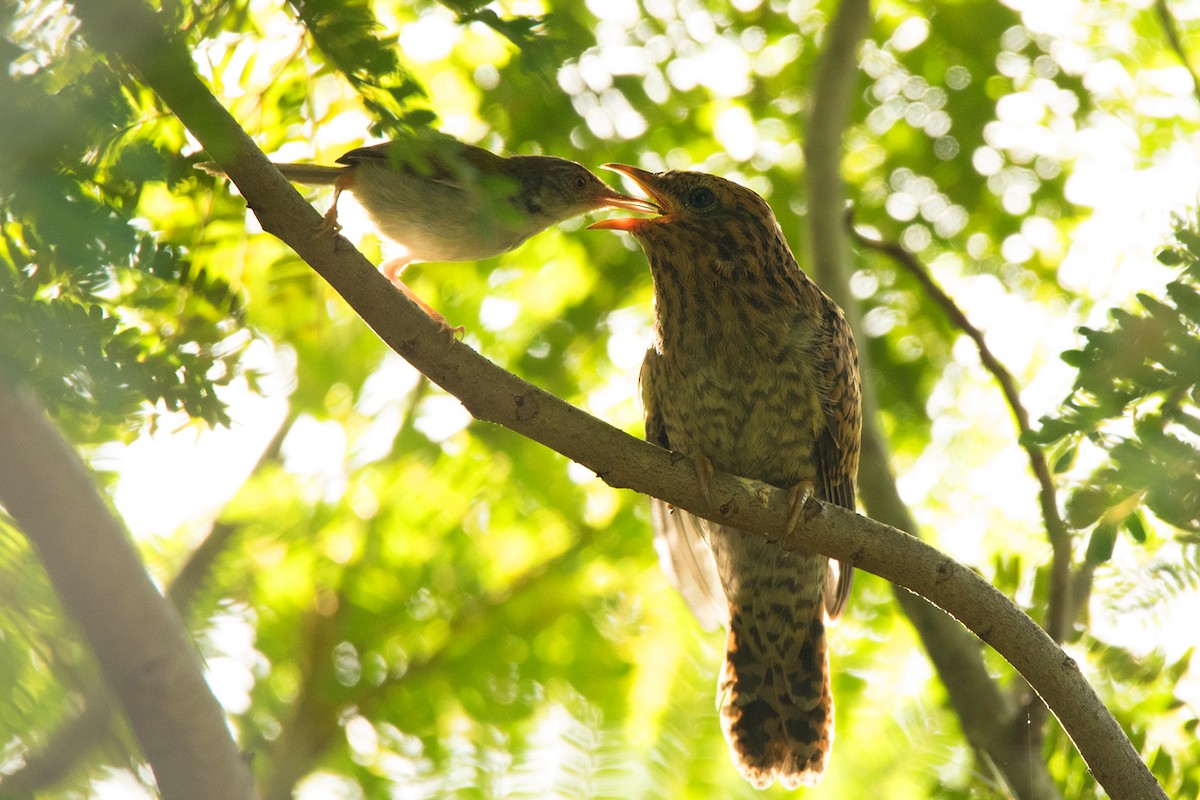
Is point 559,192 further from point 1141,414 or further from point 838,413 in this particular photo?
point 1141,414

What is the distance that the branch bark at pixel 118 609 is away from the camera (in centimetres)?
249

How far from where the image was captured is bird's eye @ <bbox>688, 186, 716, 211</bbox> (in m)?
4.13

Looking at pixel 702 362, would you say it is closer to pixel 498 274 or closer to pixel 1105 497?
pixel 498 274

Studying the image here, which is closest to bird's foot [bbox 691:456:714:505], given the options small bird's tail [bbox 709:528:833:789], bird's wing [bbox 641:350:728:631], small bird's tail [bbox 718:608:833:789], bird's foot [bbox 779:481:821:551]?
bird's foot [bbox 779:481:821:551]

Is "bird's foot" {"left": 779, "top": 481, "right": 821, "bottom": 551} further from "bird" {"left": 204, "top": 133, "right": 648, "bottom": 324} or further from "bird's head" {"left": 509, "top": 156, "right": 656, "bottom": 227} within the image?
"bird's head" {"left": 509, "top": 156, "right": 656, "bottom": 227}

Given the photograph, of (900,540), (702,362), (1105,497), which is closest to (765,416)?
(702,362)

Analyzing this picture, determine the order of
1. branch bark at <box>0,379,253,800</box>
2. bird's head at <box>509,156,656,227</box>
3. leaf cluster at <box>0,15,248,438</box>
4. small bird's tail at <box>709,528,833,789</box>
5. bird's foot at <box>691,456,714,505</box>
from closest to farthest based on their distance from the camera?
1. leaf cluster at <box>0,15,248,438</box>
2. branch bark at <box>0,379,253,800</box>
3. bird's foot at <box>691,456,714,505</box>
4. bird's head at <box>509,156,656,227</box>
5. small bird's tail at <box>709,528,833,789</box>

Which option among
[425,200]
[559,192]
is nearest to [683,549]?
[559,192]

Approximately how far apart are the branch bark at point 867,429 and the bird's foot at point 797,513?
1.27 m

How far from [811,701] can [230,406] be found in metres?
2.70

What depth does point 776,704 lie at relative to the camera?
14.7ft

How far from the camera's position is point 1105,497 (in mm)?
2148

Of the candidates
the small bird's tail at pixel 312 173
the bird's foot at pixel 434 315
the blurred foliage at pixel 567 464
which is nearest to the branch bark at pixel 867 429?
the blurred foliage at pixel 567 464

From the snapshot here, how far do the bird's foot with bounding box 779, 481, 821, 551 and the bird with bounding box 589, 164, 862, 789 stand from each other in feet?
2.02
